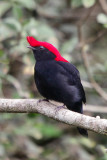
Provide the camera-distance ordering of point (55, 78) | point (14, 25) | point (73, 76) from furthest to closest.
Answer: point (14, 25), point (73, 76), point (55, 78)

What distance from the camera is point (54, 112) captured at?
345 cm

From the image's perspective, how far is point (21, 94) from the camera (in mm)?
4633

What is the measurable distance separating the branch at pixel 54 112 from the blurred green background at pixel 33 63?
3.18 feet

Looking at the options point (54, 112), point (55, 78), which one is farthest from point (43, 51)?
point (54, 112)

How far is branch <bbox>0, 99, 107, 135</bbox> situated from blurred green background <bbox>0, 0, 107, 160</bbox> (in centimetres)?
97

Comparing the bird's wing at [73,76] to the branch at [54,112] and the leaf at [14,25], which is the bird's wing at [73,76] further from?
the leaf at [14,25]

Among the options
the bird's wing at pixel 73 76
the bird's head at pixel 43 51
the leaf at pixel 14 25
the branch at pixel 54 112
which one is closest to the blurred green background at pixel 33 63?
the leaf at pixel 14 25

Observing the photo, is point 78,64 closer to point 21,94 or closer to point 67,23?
point 67,23

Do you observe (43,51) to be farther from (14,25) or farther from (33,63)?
(33,63)

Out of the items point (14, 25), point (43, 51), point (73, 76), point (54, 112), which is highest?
point (14, 25)

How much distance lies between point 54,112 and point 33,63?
5.38 ft

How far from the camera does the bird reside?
153 inches

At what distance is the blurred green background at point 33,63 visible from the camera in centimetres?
499

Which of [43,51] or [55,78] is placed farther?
[43,51]
